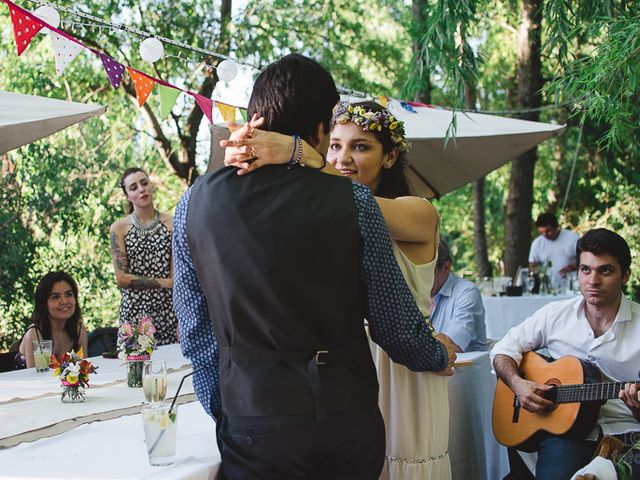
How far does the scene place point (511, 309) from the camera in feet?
23.5

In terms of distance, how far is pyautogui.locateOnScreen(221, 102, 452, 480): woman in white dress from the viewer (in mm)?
1944

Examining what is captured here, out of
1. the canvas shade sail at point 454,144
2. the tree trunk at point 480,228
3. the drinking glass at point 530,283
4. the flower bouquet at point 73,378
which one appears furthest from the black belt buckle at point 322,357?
the tree trunk at point 480,228

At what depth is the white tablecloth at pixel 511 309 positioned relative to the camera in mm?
7137

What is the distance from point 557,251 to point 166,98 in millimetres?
5123

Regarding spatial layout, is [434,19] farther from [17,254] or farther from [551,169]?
[551,169]

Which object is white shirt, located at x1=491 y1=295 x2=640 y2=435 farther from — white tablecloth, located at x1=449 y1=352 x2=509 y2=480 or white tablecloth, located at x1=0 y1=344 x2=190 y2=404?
white tablecloth, located at x1=0 y1=344 x2=190 y2=404

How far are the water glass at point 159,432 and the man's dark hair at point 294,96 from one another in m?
0.66

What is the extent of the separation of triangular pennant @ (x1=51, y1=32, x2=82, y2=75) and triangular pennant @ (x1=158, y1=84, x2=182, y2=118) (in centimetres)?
65

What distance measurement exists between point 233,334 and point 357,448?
1.14ft

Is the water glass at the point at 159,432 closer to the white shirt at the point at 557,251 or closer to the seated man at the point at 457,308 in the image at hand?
the seated man at the point at 457,308

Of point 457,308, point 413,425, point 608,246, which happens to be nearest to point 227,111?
point 457,308

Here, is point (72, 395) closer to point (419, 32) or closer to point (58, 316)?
point (58, 316)

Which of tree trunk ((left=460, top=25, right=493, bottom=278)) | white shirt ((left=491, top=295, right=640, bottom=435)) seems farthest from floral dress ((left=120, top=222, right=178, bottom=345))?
tree trunk ((left=460, top=25, right=493, bottom=278))

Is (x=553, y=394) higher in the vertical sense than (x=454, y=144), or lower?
lower
